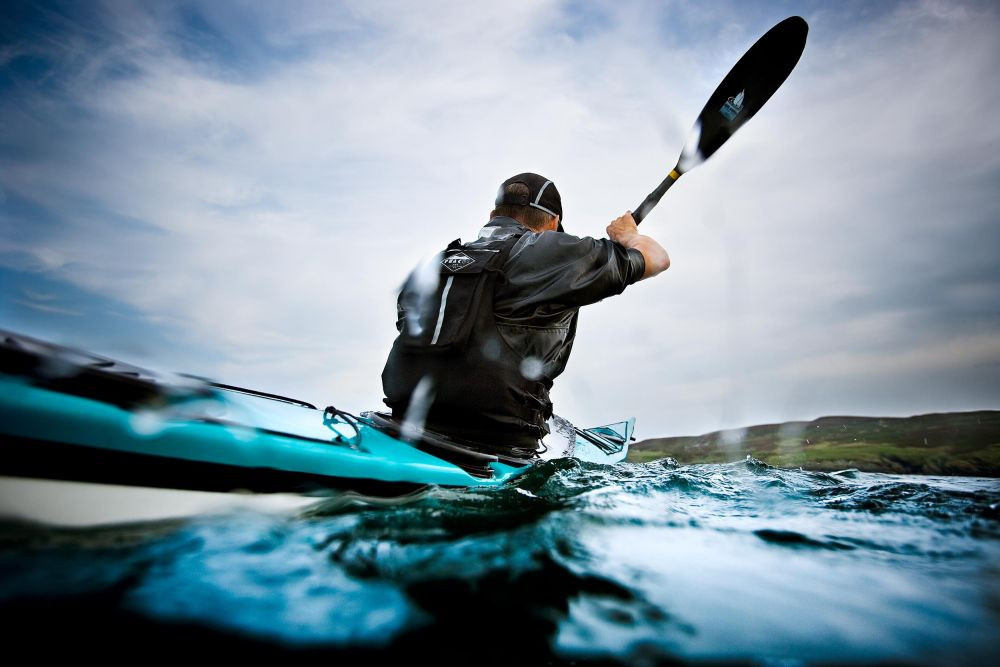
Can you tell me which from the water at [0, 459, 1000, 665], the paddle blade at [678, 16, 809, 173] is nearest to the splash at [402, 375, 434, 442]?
the water at [0, 459, 1000, 665]

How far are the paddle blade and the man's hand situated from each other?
146 centimetres

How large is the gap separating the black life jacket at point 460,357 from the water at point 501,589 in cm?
114

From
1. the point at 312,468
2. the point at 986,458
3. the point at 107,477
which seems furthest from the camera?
the point at 986,458


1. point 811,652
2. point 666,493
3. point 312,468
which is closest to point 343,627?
point 811,652

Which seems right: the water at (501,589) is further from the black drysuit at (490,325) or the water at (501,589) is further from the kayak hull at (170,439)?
the black drysuit at (490,325)

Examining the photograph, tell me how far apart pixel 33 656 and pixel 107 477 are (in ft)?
3.25

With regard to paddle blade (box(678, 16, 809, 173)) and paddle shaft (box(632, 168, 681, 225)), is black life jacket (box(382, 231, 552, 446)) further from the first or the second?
paddle blade (box(678, 16, 809, 173))

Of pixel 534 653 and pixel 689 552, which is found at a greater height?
pixel 689 552

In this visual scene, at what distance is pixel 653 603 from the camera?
50.8 inches

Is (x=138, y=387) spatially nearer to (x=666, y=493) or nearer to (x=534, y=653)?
(x=534, y=653)

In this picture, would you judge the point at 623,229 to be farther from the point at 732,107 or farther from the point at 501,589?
the point at 501,589

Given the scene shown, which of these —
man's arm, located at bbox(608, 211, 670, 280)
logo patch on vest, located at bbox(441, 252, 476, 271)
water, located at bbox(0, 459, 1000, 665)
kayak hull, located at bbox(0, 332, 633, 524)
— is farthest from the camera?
man's arm, located at bbox(608, 211, 670, 280)

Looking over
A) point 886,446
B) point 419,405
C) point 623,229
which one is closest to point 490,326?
point 419,405

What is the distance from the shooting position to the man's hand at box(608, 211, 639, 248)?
4254 millimetres
